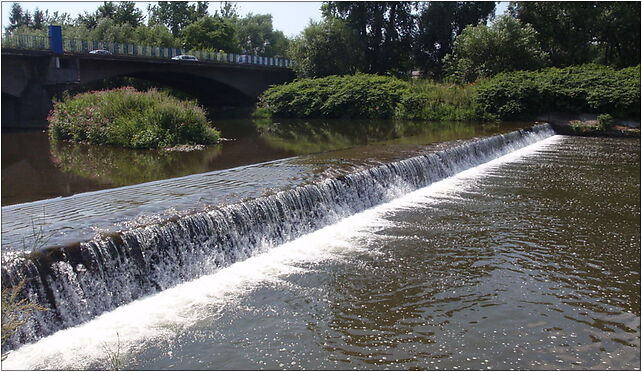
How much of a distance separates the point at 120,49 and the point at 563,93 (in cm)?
2562

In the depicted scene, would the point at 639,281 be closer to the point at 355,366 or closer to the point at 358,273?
the point at 358,273

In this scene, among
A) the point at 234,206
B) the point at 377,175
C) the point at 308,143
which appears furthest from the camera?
the point at 308,143

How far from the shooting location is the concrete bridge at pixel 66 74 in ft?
99.1

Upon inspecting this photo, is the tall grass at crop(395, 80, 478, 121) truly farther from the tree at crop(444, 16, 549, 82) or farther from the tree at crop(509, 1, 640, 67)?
the tree at crop(509, 1, 640, 67)

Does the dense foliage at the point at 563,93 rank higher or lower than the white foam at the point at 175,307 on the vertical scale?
higher

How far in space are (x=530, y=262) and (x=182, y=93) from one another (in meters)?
44.6

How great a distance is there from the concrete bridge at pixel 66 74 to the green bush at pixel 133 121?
9656mm

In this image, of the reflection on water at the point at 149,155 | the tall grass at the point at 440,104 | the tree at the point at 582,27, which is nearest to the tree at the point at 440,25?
the tree at the point at 582,27

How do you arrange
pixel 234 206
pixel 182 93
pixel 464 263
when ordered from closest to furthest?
pixel 464 263
pixel 234 206
pixel 182 93

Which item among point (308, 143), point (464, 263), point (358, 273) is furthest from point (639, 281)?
point (308, 143)

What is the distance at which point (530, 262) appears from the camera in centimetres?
902

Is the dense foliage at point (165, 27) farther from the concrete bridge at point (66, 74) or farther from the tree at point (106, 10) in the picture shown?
the concrete bridge at point (66, 74)

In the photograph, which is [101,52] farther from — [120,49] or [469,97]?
[469,97]

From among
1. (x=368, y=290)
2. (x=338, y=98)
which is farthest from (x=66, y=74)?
(x=368, y=290)
